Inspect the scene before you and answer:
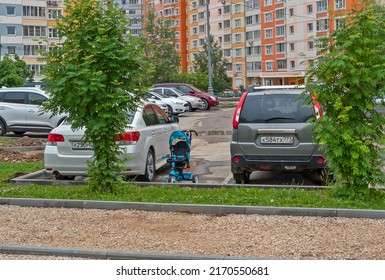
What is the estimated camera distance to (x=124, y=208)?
8922 millimetres

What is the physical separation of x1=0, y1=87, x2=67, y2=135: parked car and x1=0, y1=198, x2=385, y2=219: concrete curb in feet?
41.0

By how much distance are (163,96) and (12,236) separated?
2866cm

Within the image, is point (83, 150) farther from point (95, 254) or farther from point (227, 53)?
point (227, 53)

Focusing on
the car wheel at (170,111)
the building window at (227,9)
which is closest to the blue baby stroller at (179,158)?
the car wheel at (170,111)

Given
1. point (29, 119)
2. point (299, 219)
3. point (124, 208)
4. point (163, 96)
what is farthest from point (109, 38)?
point (163, 96)

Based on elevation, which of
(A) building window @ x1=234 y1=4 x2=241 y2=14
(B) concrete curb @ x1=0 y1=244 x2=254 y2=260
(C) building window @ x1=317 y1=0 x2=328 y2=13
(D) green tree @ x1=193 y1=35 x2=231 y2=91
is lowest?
(B) concrete curb @ x1=0 y1=244 x2=254 y2=260

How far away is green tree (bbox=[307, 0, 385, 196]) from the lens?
27.2ft

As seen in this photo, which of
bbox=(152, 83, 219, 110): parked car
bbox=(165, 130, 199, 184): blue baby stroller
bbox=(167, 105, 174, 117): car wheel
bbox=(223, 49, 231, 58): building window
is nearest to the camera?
bbox=(165, 130, 199, 184): blue baby stroller

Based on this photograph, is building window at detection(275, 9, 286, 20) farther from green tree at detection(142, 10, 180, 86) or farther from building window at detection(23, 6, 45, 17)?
building window at detection(23, 6, 45, 17)

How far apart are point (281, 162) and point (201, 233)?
331 centimetres

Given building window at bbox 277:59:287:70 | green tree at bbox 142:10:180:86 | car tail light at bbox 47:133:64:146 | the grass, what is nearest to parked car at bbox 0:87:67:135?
car tail light at bbox 47:133:64:146

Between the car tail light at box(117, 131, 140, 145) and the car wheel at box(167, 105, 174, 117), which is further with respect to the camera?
the car wheel at box(167, 105, 174, 117)

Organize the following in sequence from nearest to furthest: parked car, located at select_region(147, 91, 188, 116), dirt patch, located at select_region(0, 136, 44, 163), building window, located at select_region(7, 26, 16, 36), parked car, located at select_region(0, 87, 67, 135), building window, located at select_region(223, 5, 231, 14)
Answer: dirt patch, located at select_region(0, 136, 44, 163) < parked car, located at select_region(0, 87, 67, 135) < parked car, located at select_region(147, 91, 188, 116) < building window, located at select_region(7, 26, 16, 36) < building window, located at select_region(223, 5, 231, 14)

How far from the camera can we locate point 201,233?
739 cm
